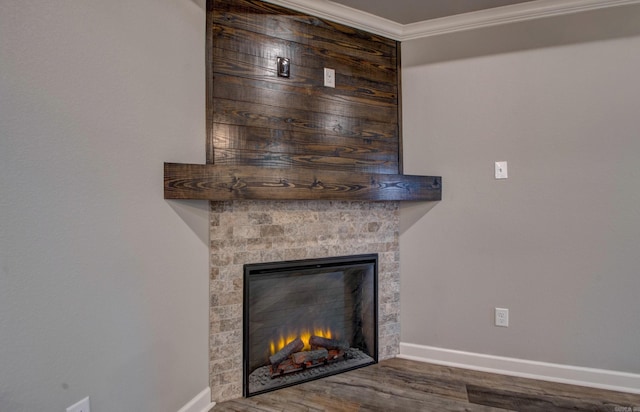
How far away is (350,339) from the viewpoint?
241 centimetres

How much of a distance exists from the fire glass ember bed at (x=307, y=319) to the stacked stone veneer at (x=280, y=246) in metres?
0.06

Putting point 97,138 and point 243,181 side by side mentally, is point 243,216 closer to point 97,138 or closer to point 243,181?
point 243,181

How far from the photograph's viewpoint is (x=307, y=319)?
7.47ft

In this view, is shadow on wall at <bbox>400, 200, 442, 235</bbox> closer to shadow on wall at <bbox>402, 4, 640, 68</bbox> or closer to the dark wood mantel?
the dark wood mantel

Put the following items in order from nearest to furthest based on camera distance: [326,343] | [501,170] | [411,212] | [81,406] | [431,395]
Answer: [81,406] → [431,395] → [501,170] → [326,343] → [411,212]

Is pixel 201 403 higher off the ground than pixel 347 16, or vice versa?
pixel 347 16

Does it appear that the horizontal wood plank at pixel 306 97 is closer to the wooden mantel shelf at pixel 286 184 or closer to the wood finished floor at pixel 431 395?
the wooden mantel shelf at pixel 286 184

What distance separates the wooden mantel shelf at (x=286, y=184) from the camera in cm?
158

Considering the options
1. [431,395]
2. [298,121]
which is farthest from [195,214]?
[431,395]

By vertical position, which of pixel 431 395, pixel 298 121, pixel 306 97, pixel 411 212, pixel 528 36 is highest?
pixel 528 36

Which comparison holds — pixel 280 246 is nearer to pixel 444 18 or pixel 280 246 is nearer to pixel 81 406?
pixel 81 406

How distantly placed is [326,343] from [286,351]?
0.32m

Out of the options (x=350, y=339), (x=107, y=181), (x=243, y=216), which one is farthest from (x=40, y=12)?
(x=350, y=339)

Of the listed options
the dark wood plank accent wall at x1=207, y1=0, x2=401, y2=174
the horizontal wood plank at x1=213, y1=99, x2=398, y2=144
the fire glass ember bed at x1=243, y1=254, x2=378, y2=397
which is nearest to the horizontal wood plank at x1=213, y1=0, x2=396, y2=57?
the dark wood plank accent wall at x1=207, y1=0, x2=401, y2=174
